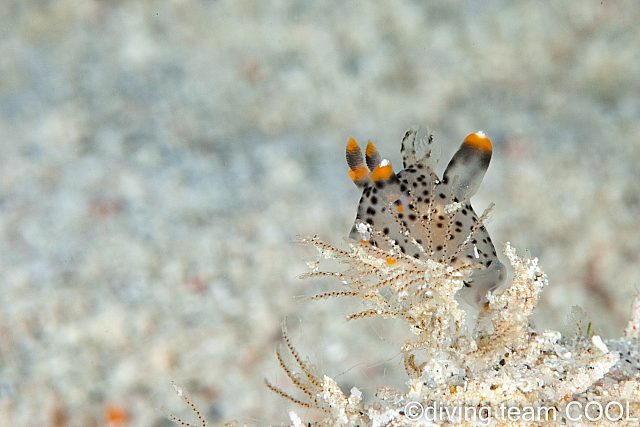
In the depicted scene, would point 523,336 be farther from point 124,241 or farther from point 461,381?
point 124,241

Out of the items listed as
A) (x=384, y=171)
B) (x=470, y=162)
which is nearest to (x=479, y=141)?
(x=470, y=162)

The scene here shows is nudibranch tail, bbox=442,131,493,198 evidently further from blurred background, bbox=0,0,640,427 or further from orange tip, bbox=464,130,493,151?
blurred background, bbox=0,0,640,427

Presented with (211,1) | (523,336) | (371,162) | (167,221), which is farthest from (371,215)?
(211,1)

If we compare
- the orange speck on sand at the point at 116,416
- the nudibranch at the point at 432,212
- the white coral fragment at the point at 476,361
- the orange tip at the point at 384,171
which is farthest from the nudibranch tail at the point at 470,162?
the orange speck on sand at the point at 116,416

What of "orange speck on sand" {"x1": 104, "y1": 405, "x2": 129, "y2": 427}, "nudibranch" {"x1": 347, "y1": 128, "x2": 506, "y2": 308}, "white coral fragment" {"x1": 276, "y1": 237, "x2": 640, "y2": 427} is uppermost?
"orange speck on sand" {"x1": 104, "y1": 405, "x2": 129, "y2": 427}

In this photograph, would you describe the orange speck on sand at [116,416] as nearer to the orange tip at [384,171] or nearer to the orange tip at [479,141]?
the orange tip at [384,171]

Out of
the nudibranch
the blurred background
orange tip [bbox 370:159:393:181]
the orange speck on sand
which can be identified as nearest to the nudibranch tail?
the nudibranch

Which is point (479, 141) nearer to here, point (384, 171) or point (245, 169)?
point (384, 171)
